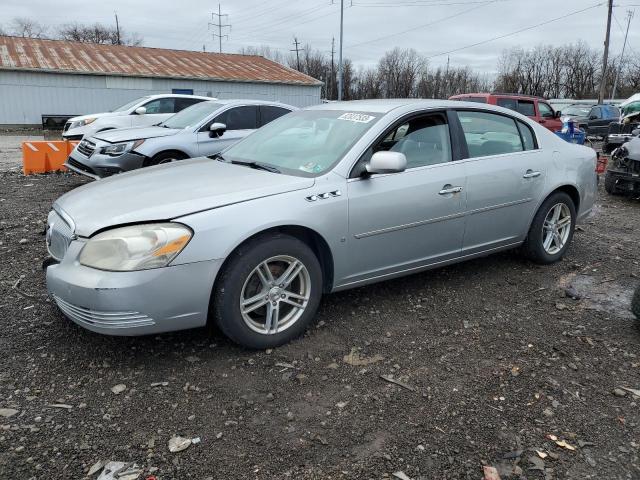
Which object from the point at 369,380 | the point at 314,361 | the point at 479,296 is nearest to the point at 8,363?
the point at 314,361

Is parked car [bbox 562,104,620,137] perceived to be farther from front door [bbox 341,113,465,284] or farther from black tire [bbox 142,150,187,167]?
front door [bbox 341,113,465,284]

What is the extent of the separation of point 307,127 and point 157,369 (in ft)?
7.26

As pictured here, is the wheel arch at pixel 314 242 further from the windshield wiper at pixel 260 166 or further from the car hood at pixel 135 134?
the car hood at pixel 135 134

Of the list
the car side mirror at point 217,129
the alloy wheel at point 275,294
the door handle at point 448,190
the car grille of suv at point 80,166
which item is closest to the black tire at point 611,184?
the door handle at point 448,190

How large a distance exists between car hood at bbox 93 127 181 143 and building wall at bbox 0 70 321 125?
2017 centimetres

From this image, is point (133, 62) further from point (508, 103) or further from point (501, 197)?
point (501, 197)

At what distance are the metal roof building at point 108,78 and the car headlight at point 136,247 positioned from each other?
25873 millimetres

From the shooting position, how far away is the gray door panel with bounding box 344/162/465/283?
141 inches

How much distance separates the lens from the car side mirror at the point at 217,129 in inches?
292

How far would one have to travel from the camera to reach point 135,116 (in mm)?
13070

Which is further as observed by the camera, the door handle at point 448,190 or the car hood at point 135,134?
the car hood at point 135,134

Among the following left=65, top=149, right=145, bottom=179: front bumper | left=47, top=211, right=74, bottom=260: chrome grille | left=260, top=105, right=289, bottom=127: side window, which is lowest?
left=47, top=211, right=74, bottom=260: chrome grille

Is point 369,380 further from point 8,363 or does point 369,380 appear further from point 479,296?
point 8,363

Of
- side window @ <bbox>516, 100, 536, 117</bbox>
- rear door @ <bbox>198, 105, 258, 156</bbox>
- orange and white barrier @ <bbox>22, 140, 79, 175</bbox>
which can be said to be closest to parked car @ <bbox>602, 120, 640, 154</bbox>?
side window @ <bbox>516, 100, 536, 117</bbox>
